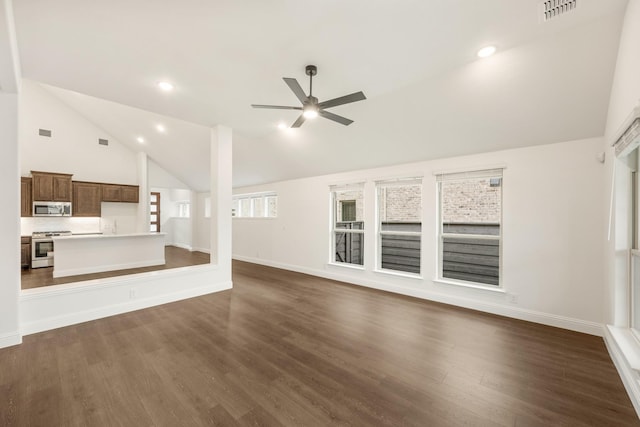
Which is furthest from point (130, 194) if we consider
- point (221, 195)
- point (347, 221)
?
point (347, 221)

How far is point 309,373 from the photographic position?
7.57ft

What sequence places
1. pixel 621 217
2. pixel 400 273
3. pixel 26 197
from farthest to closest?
pixel 26 197, pixel 400 273, pixel 621 217

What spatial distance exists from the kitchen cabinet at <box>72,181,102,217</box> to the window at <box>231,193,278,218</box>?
3792mm

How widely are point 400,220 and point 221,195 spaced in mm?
3824

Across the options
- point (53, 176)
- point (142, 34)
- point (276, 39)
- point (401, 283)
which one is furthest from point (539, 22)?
point (53, 176)

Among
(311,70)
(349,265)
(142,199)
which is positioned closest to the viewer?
(311,70)

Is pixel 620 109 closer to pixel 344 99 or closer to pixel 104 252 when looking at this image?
pixel 344 99

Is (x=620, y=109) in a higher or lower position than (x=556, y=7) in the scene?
lower

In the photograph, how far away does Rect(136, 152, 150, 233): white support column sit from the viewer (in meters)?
8.60

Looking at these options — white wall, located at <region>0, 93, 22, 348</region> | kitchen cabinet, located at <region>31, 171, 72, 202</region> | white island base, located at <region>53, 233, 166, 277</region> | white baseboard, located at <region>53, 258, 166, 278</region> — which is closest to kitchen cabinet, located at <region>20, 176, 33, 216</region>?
kitchen cabinet, located at <region>31, 171, 72, 202</region>

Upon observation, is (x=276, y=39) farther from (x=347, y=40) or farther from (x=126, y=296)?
(x=126, y=296)

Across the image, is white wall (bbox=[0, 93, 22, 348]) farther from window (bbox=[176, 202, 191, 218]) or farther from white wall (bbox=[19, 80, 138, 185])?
window (bbox=[176, 202, 191, 218])

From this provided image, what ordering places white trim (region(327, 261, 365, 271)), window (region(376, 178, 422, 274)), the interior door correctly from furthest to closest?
the interior door < white trim (region(327, 261, 365, 271)) < window (region(376, 178, 422, 274))

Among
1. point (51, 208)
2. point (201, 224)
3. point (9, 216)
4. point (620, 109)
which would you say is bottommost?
point (201, 224)
